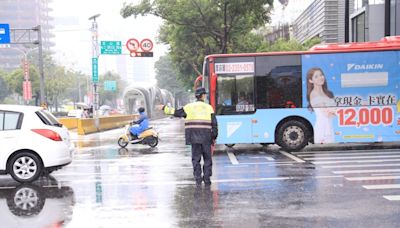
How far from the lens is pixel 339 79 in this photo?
13.8 m

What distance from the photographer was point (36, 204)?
752 cm

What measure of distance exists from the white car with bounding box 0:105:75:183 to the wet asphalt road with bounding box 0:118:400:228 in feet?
1.07

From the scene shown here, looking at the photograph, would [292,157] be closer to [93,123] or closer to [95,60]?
[93,123]

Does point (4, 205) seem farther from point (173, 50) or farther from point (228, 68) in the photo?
point (173, 50)

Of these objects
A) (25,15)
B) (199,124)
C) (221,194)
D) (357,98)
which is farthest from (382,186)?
(25,15)

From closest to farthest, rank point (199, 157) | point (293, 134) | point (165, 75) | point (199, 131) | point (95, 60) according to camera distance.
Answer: point (199, 131) < point (199, 157) < point (293, 134) < point (95, 60) < point (165, 75)

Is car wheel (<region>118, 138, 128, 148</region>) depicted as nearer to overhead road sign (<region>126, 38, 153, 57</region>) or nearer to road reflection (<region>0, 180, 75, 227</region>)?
road reflection (<region>0, 180, 75, 227</region>)

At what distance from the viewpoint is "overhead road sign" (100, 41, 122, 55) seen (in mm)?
30344

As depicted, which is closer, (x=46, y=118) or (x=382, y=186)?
(x=382, y=186)

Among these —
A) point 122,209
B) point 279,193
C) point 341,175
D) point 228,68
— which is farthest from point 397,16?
point 122,209

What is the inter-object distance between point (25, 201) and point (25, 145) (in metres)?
1.91

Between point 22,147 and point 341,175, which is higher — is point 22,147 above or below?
above

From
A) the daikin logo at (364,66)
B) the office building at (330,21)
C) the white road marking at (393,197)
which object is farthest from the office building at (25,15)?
the white road marking at (393,197)

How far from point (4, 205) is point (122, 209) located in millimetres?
2051
